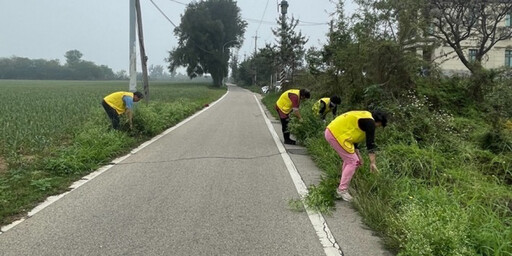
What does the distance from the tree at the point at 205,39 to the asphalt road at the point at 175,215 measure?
59.3 metres

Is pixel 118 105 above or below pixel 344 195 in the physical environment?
above

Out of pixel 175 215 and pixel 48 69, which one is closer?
pixel 175 215

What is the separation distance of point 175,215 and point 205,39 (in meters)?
62.5

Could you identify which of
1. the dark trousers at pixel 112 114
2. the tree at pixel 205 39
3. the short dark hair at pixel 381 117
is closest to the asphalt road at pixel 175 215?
the short dark hair at pixel 381 117

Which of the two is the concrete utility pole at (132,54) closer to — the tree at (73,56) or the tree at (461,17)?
the tree at (461,17)

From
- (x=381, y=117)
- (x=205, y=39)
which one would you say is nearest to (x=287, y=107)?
(x=381, y=117)

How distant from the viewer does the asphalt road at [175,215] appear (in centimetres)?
384

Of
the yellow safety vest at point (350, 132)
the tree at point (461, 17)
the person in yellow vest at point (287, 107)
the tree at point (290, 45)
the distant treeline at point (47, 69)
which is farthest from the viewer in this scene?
the distant treeline at point (47, 69)

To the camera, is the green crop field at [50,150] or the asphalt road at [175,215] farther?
the green crop field at [50,150]

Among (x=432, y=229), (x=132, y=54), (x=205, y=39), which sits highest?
(x=205, y=39)

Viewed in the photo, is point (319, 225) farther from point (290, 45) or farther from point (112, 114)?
point (290, 45)

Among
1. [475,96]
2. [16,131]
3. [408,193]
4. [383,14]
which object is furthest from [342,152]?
[475,96]

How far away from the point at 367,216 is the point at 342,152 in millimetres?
1064

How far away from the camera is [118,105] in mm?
9977
